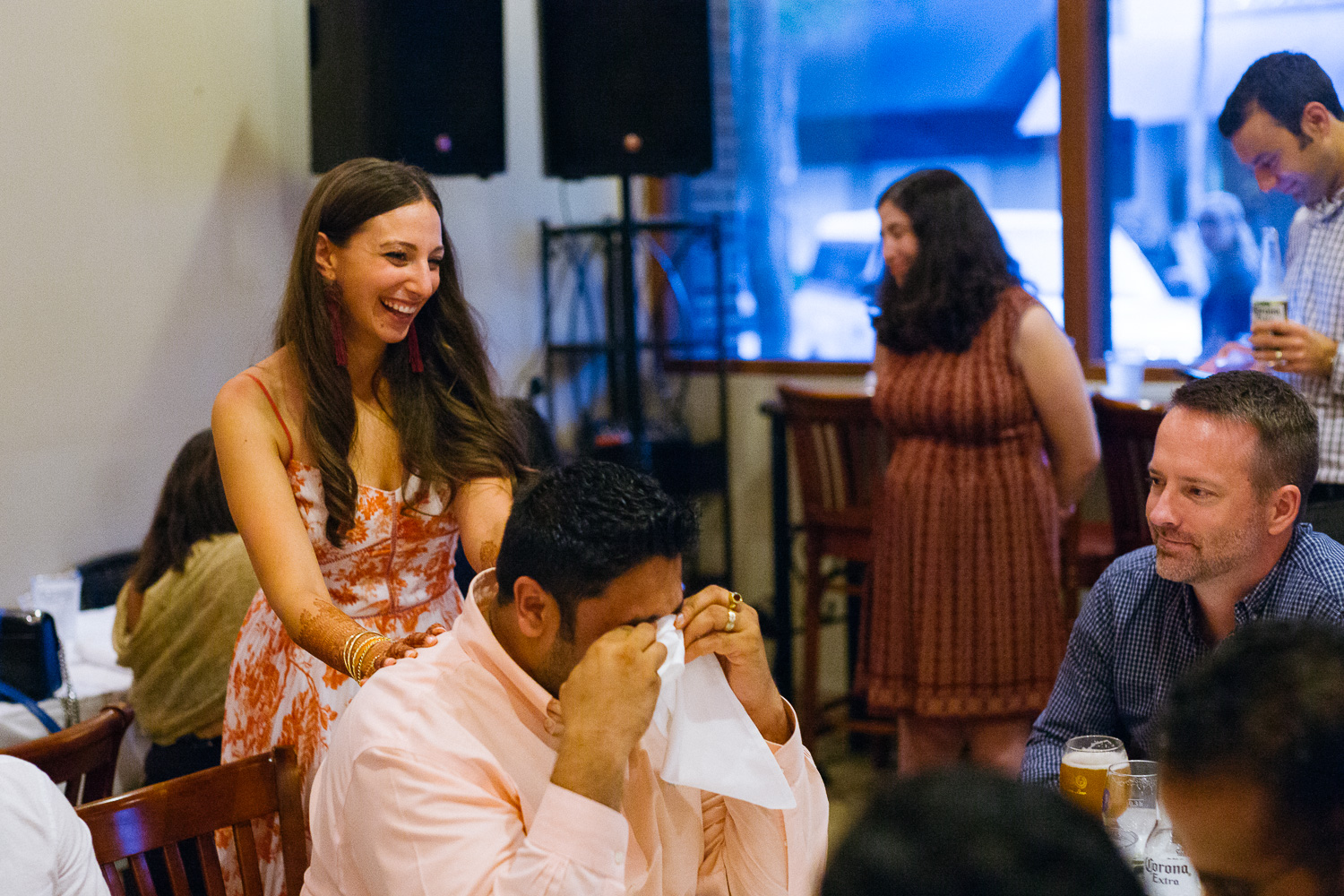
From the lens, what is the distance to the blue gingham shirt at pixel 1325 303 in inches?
96.9

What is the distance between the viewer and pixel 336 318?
6.43ft

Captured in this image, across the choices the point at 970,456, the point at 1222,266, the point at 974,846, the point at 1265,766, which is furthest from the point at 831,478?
the point at 974,846

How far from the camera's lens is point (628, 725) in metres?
1.15

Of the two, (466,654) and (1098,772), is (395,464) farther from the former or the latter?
(1098,772)

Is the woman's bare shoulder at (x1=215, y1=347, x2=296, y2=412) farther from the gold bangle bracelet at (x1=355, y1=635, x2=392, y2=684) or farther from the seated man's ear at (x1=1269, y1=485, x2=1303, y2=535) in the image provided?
the seated man's ear at (x1=1269, y1=485, x2=1303, y2=535)

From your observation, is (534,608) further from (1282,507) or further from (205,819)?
(1282,507)

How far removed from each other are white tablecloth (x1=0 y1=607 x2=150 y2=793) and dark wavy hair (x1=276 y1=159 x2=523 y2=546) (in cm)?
86

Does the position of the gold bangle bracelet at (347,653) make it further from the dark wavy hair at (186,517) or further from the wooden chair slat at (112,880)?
the dark wavy hair at (186,517)

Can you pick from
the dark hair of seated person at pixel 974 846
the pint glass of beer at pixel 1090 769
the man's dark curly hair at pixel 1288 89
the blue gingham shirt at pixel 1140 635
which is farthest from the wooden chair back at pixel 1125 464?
the dark hair of seated person at pixel 974 846

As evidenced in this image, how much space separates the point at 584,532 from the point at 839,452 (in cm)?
250

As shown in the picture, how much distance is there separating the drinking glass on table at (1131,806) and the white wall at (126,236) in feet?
8.91

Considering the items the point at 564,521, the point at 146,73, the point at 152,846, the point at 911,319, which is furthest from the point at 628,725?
the point at 146,73

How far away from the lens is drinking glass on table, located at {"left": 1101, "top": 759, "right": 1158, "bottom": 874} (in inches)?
50.4

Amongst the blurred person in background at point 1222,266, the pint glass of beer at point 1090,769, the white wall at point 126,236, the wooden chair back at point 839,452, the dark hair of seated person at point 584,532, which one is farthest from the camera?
the blurred person in background at point 1222,266
